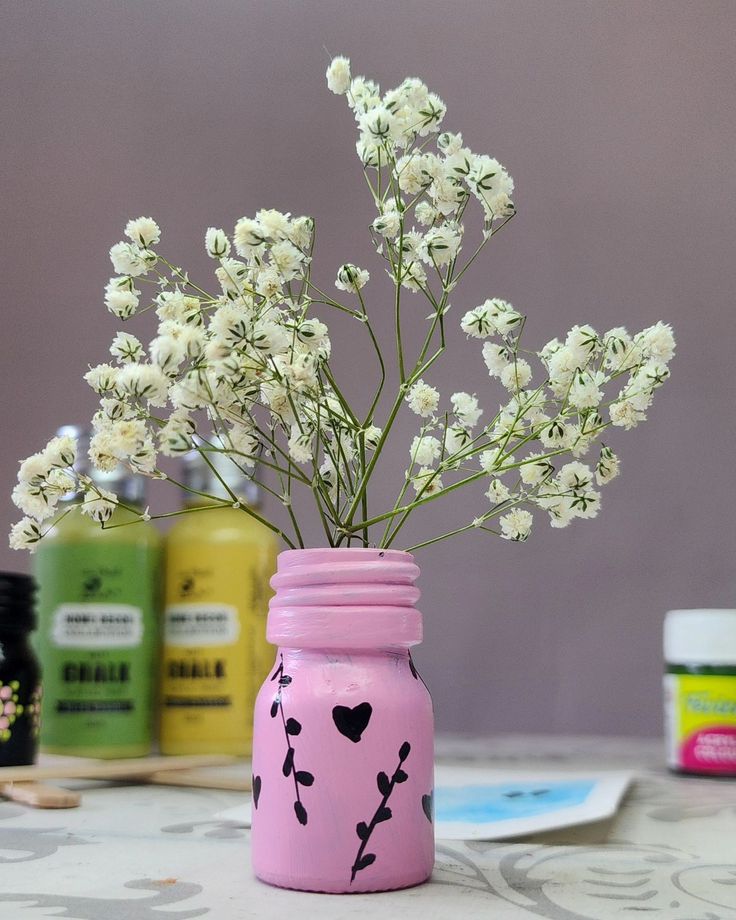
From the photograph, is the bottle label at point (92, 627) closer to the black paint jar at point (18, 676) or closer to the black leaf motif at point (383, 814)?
the black paint jar at point (18, 676)

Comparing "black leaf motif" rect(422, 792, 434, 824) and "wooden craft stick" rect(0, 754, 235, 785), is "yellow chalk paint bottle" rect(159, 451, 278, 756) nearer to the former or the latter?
"wooden craft stick" rect(0, 754, 235, 785)

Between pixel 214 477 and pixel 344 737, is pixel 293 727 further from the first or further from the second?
pixel 214 477

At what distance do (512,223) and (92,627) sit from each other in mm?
583

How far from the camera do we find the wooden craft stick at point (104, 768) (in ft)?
2.00

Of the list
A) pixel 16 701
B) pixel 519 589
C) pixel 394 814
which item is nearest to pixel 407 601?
pixel 394 814

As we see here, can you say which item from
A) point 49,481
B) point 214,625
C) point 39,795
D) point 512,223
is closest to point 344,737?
point 49,481

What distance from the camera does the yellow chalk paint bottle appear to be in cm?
77

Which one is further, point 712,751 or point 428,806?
point 712,751

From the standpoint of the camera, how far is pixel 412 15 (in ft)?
3.46

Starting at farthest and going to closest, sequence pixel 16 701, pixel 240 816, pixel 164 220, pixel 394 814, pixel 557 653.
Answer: pixel 164 220 → pixel 557 653 → pixel 16 701 → pixel 240 816 → pixel 394 814

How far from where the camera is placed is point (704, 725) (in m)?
0.74

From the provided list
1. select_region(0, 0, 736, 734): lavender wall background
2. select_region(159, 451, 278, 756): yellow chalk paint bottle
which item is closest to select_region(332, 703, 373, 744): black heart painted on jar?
select_region(159, 451, 278, 756): yellow chalk paint bottle

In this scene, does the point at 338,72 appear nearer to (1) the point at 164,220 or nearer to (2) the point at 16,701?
(2) the point at 16,701

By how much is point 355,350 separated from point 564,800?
0.57 meters
